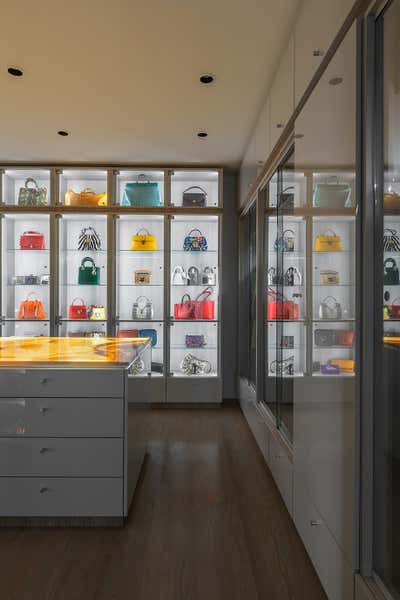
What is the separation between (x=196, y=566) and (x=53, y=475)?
878 mm

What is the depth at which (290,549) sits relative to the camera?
6.73 feet

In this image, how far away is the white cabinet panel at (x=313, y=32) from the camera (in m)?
1.56

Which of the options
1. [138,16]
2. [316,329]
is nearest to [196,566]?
[316,329]

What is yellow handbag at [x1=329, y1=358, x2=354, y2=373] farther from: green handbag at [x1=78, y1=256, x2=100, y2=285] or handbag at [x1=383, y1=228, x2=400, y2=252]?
green handbag at [x1=78, y1=256, x2=100, y2=285]

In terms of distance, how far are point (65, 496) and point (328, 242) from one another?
1860mm

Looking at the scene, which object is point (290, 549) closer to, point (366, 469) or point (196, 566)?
point (196, 566)

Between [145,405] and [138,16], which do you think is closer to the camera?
[138,16]

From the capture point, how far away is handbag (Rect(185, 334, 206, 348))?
4.79m

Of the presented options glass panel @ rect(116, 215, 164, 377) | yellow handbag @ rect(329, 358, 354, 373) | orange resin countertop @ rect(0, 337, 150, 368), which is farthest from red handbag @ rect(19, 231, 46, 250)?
yellow handbag @ rect(329, 358, 354, 373)

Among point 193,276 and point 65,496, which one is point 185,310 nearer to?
point 193,276

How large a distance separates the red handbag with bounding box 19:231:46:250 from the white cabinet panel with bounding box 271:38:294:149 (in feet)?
10.1

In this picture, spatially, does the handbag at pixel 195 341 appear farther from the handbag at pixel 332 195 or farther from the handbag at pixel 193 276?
the handbag at pixel 332 195

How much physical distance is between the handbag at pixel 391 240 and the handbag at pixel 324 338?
1.52ft

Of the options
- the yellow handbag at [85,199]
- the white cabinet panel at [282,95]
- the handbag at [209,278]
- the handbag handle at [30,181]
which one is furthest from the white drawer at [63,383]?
the handbag handle at [30,181]
